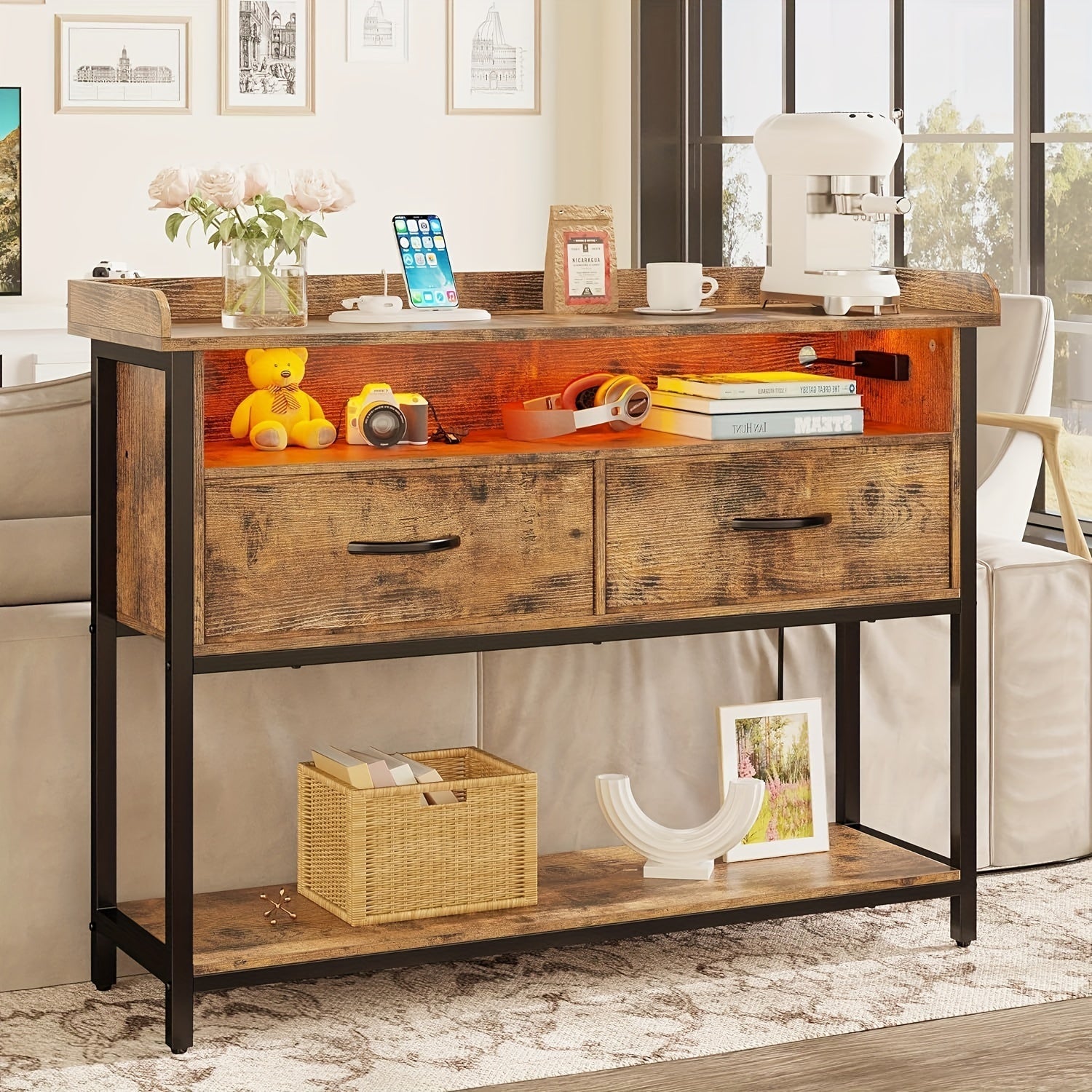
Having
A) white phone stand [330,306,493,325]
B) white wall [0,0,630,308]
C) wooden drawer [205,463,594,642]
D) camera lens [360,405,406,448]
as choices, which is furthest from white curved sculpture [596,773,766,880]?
white wall [0,0,630,308]

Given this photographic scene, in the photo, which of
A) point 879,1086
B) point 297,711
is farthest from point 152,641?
point 879,1086

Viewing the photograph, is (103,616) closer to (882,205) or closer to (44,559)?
(44,559)

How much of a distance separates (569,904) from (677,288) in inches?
37.8

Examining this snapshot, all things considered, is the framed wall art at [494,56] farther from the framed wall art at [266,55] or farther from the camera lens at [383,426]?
the camera lens at [383,426]

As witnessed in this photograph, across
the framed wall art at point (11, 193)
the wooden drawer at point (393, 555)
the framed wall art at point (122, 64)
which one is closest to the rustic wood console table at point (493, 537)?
the wooden drawer at point (393, 555)

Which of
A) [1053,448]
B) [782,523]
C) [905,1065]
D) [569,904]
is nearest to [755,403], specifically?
[782,523]

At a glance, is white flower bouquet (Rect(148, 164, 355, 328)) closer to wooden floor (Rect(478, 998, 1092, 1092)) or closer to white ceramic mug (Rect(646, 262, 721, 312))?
white ceramic mug (Rect(646, 262, 721, 312))

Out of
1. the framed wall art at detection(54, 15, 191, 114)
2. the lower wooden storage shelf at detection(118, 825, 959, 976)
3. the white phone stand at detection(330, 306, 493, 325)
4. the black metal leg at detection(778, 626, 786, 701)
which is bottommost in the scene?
the lower wooden storage shelf at detection(118, 825, 959, 976)

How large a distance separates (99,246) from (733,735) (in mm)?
4164

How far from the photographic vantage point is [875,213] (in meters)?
2.80

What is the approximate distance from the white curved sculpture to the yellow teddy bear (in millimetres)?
708

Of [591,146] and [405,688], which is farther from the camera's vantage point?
[591,146]

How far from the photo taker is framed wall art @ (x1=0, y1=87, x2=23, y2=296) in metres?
6.20

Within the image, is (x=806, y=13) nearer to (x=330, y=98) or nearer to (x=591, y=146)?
(x=591, y=146)
